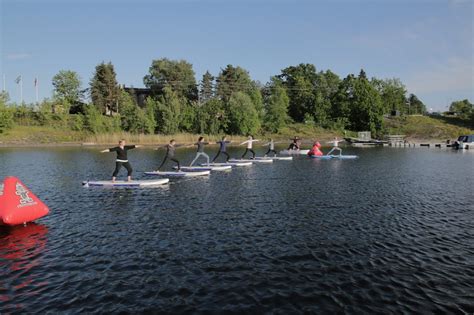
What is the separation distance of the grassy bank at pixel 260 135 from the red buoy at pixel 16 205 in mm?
55887

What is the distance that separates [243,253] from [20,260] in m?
7.54

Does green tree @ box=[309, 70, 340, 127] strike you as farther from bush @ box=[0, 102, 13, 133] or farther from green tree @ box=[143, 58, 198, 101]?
bush @ box=[0, 102, 13, 133]

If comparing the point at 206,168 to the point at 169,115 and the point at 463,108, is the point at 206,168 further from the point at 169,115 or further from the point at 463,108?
the point at 463,108

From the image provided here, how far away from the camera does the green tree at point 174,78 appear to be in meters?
110

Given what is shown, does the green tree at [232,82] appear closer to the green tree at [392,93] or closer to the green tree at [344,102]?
the green tree at [344,102]

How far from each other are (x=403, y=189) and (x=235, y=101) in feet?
236

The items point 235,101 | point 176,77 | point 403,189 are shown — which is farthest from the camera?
point 176,77

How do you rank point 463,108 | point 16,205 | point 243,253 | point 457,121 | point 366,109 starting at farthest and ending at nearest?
point 463,108, point 457,121, point 366,109, point 16,205, point 243,253

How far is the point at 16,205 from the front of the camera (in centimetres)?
1498

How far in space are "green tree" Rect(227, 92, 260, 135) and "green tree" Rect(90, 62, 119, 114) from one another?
3731cm

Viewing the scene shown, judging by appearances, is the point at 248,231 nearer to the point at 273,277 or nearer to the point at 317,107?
the point at 273,277

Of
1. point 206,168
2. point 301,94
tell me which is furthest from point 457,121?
point 206,168

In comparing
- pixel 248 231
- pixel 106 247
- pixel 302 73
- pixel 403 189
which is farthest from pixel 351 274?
pixel 302 73

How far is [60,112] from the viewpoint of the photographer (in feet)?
313
